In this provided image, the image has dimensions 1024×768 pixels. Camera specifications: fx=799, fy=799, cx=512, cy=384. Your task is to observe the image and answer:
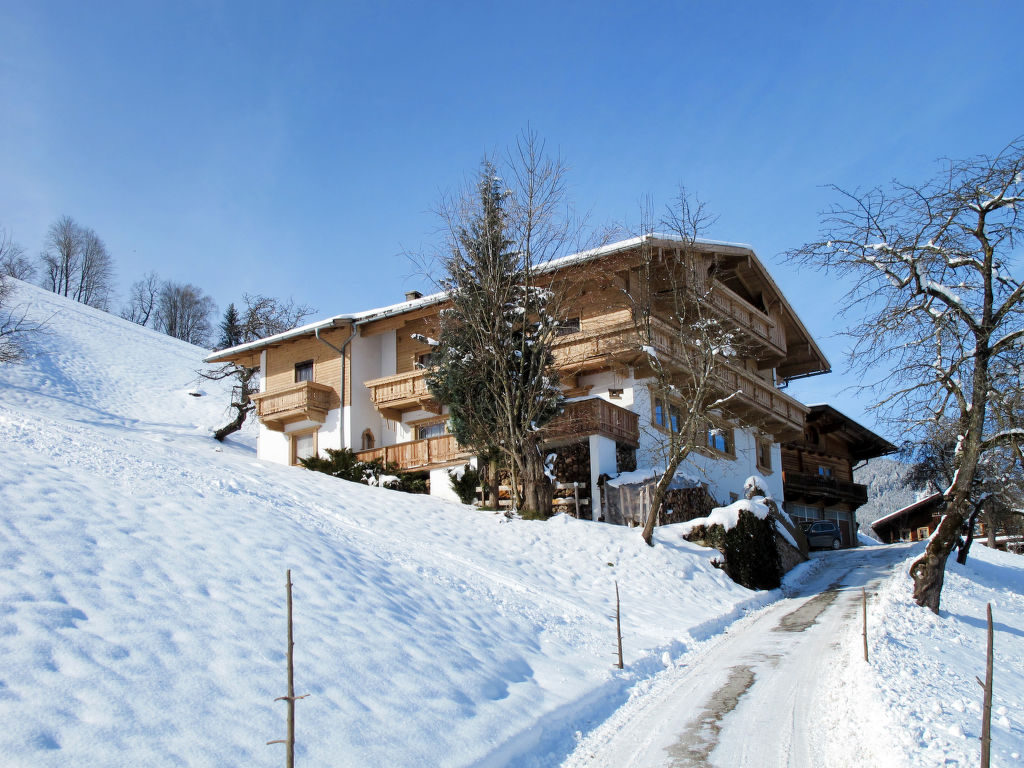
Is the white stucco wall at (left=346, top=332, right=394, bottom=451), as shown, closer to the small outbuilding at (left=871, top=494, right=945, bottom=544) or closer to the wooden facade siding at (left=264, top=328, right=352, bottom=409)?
the wooden facade siding at (left=264, top=328, right=352, bottom=409)

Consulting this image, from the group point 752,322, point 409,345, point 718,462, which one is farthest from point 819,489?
point 409,345

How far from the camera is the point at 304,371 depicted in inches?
1359

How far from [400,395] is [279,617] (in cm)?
2155

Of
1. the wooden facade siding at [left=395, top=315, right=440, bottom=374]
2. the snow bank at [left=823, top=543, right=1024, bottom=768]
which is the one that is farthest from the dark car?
the wooden facade siding at [left=395, top=315, right=440, bottom=374]

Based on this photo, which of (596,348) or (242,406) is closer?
(596,348)

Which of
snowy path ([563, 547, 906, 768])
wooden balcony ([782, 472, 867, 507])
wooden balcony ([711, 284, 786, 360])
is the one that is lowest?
snowy path ([563, 547, 906, 768])

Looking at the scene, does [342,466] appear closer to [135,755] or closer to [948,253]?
[948,253]

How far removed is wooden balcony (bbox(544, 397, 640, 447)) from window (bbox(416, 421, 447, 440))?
6.47m

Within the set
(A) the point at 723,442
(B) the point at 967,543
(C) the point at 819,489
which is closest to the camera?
(B) the point at 967,543

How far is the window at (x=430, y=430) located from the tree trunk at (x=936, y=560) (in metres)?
18.0

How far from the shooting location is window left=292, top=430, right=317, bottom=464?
3312 centimetres

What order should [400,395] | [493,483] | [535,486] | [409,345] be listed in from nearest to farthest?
1. [535,486]
2. [493,483]
3. [400,395]
4. [409,345]

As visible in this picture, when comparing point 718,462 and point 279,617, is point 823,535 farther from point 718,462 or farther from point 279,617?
point 279,617

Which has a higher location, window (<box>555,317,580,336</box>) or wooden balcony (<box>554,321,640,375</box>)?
window (<box>555,317,580,336</box>)
